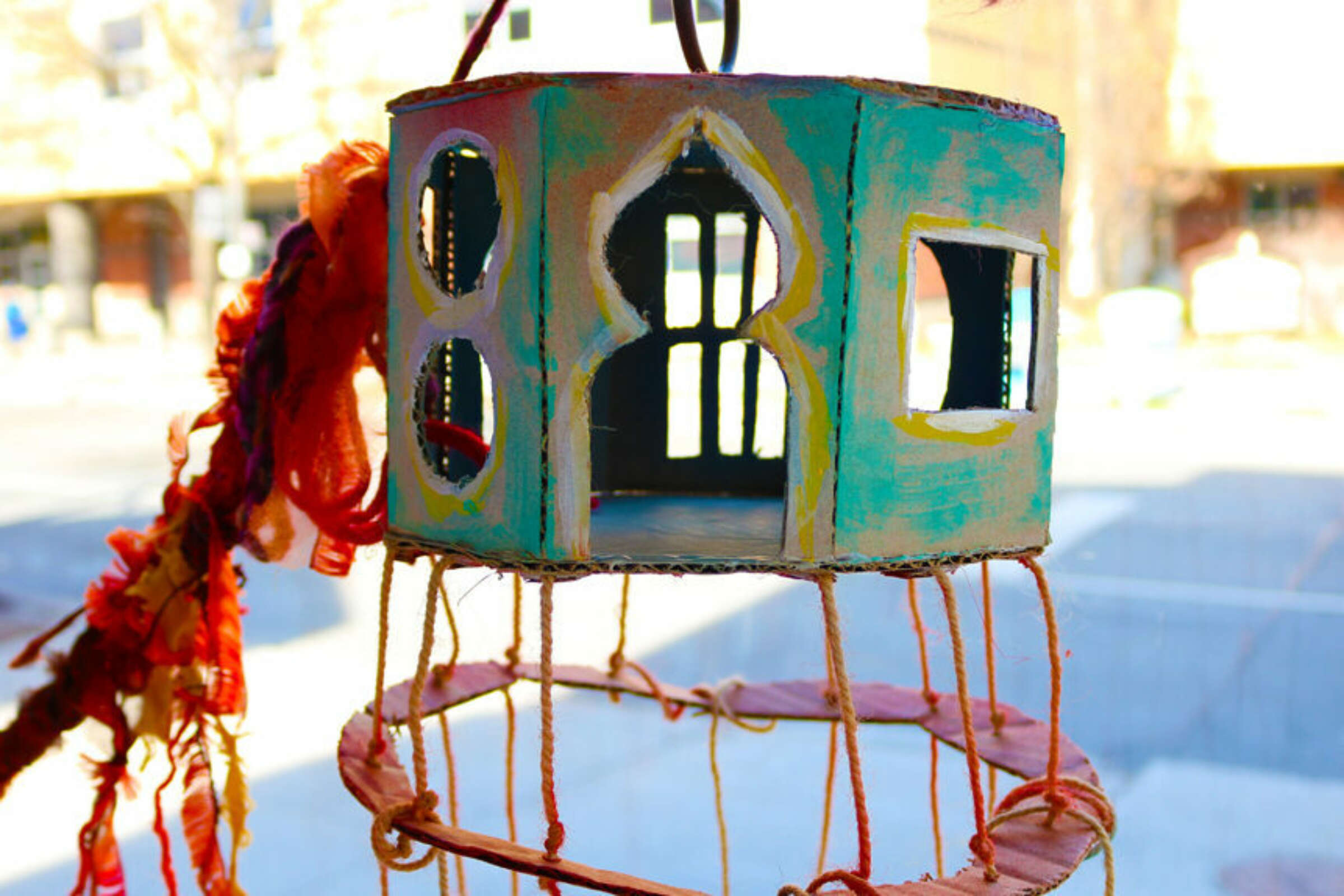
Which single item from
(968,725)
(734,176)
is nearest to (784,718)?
(968,725)

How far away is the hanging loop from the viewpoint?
1021 millimetres

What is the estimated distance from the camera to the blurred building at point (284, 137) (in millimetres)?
9000

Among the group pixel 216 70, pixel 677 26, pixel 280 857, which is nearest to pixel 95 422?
pixel 216 70

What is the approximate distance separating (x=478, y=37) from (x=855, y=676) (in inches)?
101

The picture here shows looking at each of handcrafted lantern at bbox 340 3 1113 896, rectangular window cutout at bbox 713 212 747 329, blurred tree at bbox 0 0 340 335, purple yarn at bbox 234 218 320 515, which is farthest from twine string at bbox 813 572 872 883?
blurred tree at bbox 0 0 340 335

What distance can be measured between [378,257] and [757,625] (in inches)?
113

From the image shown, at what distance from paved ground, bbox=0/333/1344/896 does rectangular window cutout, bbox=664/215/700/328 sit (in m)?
0.46

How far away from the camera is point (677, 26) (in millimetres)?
1034

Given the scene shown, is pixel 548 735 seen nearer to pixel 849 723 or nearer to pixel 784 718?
pixel 849 723

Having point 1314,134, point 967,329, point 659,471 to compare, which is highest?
point 1314,134

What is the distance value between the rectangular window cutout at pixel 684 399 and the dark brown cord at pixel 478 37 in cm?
62

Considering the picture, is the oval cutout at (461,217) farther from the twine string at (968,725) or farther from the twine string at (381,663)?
the twine string at (968,725)

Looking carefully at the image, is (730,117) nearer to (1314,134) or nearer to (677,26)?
(677,26)

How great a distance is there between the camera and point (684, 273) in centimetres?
167
